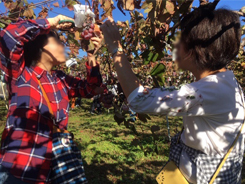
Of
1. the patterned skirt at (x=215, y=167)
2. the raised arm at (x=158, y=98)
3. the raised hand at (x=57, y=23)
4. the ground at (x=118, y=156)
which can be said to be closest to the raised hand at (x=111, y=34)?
the raised arm at (x=158, y=98)

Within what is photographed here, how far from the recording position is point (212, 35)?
0.93 meters

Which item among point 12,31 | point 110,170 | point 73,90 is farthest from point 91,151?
point 12,31

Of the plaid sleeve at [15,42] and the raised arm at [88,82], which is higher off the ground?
the plaid sleeve at [15,42]

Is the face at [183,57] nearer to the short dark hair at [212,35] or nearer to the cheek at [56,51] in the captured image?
the short dark hair at [212,35]

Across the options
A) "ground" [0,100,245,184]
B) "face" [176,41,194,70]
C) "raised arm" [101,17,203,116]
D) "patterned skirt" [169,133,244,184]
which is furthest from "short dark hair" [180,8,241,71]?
"ground" [0,100,245,184]

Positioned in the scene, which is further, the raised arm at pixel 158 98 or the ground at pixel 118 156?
the ground at pixel 118 156

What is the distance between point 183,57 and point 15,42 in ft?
3.01

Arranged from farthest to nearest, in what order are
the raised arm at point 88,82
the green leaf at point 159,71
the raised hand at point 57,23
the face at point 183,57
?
the raised arm at point 88,82, the green leaf at point 159,71, the raised hand at point 57,23, the face at point 183,57

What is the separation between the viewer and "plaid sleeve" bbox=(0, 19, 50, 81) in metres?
1.05

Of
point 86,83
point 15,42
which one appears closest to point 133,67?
point 86,83

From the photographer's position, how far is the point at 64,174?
1205mm

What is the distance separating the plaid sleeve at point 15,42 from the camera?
1.05 metres

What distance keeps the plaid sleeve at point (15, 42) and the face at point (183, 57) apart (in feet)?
2.55

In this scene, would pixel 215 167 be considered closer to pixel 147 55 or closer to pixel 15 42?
pixel 147 55
